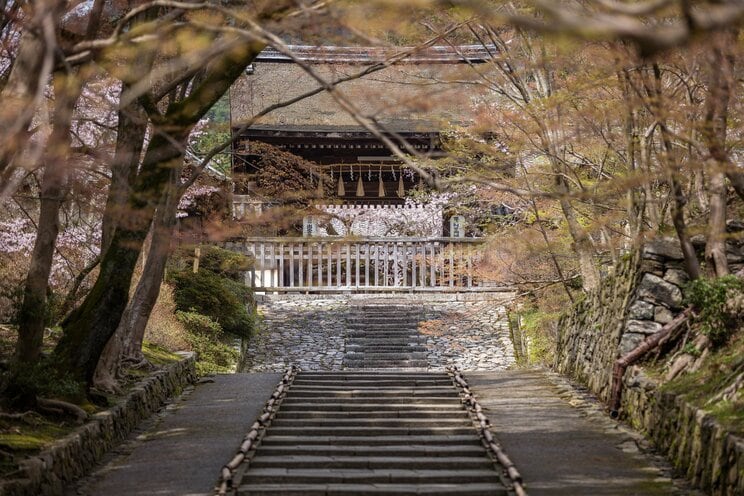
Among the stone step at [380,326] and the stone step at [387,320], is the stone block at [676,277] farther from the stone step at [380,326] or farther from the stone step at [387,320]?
the stone step at [387,320]

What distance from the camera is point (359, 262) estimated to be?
80.7 ft

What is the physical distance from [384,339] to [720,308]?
1120cm

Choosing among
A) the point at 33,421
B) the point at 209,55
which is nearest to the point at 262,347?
the point at 33,421

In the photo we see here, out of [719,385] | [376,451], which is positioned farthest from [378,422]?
[719,385]

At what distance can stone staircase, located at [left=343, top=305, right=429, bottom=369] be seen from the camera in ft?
61.3

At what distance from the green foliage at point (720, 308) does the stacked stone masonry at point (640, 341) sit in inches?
32.8

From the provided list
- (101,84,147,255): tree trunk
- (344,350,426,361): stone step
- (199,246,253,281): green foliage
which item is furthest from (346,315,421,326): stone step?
(101,84,147,255): tree trunk

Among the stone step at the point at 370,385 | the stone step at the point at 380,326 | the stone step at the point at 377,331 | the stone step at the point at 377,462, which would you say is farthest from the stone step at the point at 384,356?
the stone step at the point at 377,462

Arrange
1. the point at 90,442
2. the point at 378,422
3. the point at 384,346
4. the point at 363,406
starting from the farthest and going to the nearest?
the point at 384,346 → the point at 363,406 → the point at 378,422 → the point at 90,442

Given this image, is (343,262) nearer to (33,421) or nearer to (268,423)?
(268,423)

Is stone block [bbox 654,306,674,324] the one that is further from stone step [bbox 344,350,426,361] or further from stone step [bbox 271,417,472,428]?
stone step [bbox 344,350,426,361]

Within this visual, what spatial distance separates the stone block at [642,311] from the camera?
37.6 feet

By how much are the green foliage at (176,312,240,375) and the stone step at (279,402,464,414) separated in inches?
212

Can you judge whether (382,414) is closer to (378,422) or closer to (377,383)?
(378,422)
